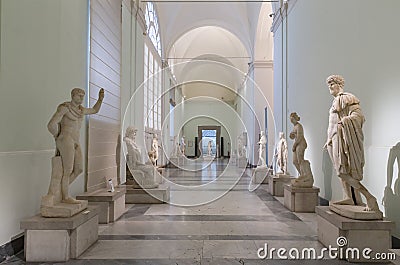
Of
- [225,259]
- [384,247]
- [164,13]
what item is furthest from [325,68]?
[164,13]

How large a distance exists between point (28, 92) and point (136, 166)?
12.9 feet

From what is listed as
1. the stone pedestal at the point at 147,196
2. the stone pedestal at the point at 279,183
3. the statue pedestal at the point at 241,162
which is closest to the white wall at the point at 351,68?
the stone pedestal at the point at 279,183

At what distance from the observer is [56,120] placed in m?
4.25

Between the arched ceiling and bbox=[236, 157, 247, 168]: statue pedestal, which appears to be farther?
bbox=[236, 157, 247, 168]: statue pedestal

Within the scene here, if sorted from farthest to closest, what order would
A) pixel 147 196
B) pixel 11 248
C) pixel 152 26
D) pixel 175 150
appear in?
pixel 175 150 → pixel 152 26 → pixel 147 196 → pixel 11 248

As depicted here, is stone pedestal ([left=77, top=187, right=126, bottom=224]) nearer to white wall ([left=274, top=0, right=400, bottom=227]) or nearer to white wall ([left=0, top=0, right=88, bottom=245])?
white wall ([left=0, top=0, right=88, bottom=245])

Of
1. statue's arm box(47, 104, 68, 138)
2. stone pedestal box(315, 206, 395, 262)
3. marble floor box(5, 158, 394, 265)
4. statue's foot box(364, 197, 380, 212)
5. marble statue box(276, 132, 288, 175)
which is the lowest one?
marble floor box(5, 158, 394, 265)

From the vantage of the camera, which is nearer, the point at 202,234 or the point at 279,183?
the point at 202,234

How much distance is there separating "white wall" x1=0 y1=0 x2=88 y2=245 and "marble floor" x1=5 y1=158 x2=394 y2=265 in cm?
83

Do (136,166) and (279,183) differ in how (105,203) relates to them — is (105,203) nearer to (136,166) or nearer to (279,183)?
(136,166)

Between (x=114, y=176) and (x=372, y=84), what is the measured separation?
21.3 feet

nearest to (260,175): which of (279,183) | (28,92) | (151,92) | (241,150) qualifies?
(279,183)

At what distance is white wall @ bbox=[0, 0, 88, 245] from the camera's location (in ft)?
13.8

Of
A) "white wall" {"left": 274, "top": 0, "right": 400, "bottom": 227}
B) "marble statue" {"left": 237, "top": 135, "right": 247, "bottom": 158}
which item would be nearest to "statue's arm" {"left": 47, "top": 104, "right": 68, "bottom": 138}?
"white wall" {"left": 274, "top": 0, "right": 400, "bottom": 227}
